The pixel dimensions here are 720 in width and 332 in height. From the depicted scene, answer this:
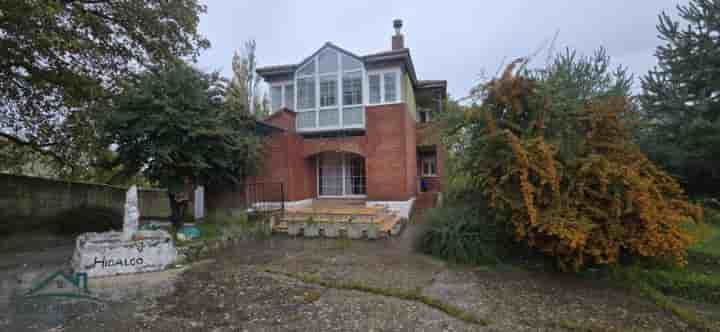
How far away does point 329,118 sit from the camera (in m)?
12.3

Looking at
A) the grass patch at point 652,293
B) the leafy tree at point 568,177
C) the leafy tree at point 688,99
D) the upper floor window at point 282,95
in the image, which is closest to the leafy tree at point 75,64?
the upper floor window at point 282,95

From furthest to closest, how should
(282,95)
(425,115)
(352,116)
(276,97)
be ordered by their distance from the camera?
(425,115) < (276,97) < (282,95) < (352,116)

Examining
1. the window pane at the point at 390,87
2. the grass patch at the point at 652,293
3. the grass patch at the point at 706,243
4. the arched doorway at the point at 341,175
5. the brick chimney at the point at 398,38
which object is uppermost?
the brick chimney at the point at 398,38

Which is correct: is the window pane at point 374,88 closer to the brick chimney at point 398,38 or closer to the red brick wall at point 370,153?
the red brick wall at point 370,153

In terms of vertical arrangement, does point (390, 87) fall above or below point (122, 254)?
above

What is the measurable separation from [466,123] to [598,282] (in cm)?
381

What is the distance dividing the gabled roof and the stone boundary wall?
7913mm

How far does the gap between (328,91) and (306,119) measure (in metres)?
1.53

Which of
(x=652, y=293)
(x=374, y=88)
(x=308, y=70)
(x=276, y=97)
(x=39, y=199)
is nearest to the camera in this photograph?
(x=652, y=293)

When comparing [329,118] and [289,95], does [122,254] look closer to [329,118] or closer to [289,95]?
[329,118]

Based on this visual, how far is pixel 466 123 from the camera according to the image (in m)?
6.56

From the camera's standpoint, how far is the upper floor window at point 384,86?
456 inches

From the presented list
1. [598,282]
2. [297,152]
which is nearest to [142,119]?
[297,152]

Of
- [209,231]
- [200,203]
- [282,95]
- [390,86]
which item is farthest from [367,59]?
[200,203]
